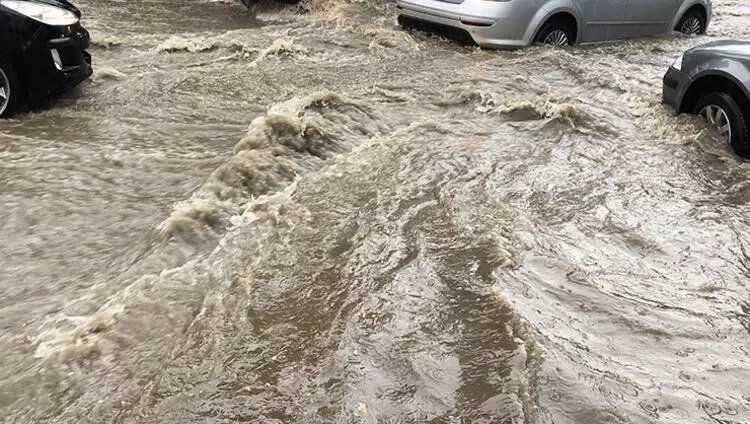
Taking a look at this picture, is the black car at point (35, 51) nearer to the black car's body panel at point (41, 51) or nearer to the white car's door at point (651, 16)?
the black car's body panel at point (41, 51)

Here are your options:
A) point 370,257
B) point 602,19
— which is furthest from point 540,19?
point 370,257

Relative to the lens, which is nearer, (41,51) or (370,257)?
(370,257)

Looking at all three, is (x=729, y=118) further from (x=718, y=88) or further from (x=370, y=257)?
(x=370, y=257)

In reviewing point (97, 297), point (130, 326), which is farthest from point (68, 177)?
point (130, 326)

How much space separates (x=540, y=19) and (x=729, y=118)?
136 inches

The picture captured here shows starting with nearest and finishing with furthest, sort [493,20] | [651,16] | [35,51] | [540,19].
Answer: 1. [35,51]
2. [493,20]
3. [540,19]
4. [651,16]

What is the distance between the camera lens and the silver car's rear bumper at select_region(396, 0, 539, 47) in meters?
7.70

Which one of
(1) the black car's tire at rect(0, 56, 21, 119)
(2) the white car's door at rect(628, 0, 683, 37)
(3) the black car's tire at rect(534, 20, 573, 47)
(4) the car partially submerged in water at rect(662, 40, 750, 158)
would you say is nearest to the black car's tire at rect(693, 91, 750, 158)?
(4) the car partially submerged in water at rect(662, 40, 750, 158)

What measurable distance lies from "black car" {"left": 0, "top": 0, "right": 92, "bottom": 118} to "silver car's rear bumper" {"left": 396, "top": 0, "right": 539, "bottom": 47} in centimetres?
434

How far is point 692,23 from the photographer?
9867mm

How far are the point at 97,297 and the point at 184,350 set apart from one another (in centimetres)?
67

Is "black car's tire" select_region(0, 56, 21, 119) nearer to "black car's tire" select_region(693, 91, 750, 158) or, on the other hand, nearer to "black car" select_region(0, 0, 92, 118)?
"black car" select_region(0, 0, 92, 118)

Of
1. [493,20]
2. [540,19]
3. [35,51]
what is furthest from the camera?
[540,19]

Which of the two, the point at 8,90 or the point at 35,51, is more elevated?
the point at 35,51
